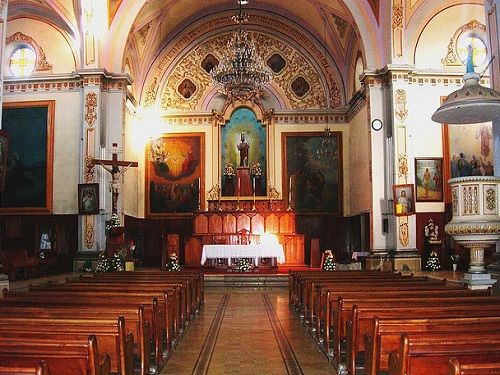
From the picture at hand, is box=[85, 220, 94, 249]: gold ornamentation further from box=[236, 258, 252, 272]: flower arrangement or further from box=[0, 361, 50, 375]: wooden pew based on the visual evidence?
box=[0, 361, 50, 375]: wooden pew

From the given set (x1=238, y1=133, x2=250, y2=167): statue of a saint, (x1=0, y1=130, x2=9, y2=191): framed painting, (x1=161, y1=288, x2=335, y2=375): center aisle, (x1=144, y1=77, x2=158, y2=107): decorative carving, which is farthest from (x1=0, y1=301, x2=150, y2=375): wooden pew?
(x1=144, y1=77, x2=158, y2=107): decorative carving

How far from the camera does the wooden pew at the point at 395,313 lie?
4453mm

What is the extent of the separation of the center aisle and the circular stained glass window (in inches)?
446

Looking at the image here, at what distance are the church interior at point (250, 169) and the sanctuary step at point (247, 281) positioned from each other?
53 millimetres

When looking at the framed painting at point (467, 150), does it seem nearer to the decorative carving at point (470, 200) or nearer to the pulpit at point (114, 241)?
the decorative carving at point (470, 200)

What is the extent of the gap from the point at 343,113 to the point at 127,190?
8262mm

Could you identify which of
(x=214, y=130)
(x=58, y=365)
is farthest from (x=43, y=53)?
(x=58, y=365)

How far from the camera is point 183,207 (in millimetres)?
21016

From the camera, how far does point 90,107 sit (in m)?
16.7

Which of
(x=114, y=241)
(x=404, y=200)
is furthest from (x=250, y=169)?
(x=114, y=241)

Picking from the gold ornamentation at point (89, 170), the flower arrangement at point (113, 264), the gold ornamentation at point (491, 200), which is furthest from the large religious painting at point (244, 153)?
the gold ornamentation at point (491, 200)

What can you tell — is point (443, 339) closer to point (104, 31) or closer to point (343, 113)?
point (104, 31)

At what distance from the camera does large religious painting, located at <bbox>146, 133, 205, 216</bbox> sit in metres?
21.0

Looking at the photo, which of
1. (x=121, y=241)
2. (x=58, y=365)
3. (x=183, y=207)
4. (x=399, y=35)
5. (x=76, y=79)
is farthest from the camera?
(x=183, y=207)
